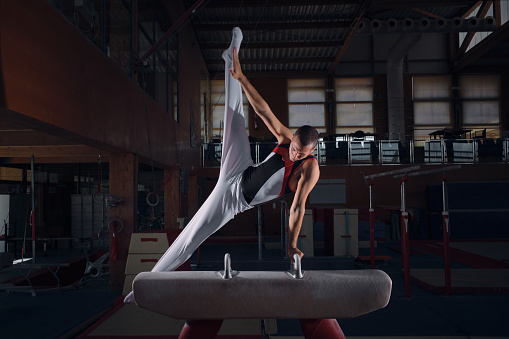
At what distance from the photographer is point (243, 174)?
8.09ft

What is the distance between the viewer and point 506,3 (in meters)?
11.4

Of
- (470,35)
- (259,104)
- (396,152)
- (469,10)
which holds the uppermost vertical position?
(469,10)

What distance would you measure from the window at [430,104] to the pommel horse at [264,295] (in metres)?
14.3

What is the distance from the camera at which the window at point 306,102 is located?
47.7 ft

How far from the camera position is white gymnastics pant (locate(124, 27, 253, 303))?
222 cm

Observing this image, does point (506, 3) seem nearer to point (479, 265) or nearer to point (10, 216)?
point (479, 265)

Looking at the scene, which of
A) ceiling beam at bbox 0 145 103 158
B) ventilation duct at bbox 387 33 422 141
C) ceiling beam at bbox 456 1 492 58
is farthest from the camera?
ventilation duct at bbox 387 33 422 141

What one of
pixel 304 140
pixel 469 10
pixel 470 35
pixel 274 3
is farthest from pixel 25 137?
pixel 470 35

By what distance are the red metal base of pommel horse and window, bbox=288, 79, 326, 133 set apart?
12.9 m

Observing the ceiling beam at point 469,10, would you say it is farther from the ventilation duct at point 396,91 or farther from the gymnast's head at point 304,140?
the gymnast's head at point 304,140

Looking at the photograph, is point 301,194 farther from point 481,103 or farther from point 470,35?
point 481,103

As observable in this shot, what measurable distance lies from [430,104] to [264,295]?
1522 cm

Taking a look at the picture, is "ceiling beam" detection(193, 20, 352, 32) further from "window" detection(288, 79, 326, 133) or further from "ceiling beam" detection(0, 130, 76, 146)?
"ceiling beam" detection(0, 130, 76, 146)

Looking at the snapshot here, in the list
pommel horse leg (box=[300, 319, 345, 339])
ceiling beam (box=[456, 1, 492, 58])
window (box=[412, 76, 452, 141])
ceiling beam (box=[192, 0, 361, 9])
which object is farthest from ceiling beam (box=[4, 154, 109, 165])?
ceiling beam (box=[456, 1, 492, 58])
